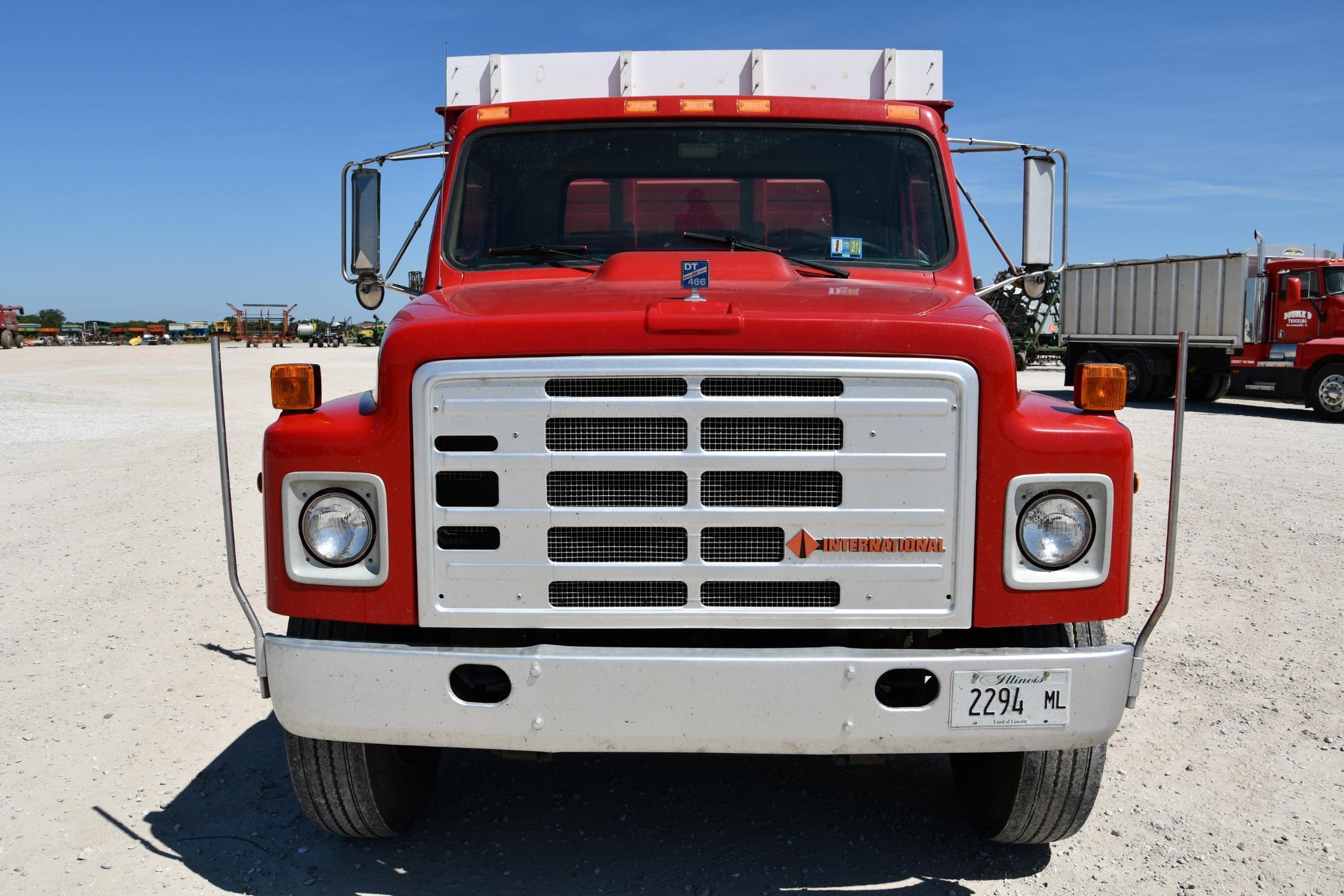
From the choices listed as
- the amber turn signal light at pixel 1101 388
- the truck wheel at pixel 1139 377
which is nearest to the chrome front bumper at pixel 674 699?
the amber turn signal light at pixel 1101 388

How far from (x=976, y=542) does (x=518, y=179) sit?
240cm

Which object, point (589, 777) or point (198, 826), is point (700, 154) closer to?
point (589, 777)

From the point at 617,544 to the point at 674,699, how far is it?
443 mm

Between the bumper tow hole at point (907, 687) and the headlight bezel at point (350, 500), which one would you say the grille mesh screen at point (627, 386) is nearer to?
the headlight bezel at point (350, 500)

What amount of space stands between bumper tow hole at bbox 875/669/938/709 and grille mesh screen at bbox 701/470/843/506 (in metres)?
0.50

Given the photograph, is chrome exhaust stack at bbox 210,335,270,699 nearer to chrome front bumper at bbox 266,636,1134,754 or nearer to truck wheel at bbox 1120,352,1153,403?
chrome front bumper at bbox 266,636,1134,754

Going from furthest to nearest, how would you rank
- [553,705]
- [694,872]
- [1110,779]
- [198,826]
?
[1110,779]
[198,826]
[694,872]
[553,705]

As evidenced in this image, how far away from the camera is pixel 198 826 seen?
3764 mm

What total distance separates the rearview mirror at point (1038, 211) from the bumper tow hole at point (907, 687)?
2195mm

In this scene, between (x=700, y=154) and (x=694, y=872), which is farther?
(x=700, y=154)

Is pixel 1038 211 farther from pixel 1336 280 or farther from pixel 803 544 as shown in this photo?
pixel 1336 280

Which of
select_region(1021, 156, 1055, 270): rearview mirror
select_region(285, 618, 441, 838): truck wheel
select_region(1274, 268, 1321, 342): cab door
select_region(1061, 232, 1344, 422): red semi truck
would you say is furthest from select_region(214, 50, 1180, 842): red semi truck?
select_region(1274, 268, 1321, 342): cab door

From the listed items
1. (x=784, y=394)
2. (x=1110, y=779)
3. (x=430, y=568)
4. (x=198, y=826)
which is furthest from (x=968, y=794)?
(x=198, y=826)

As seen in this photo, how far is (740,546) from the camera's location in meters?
2.97
